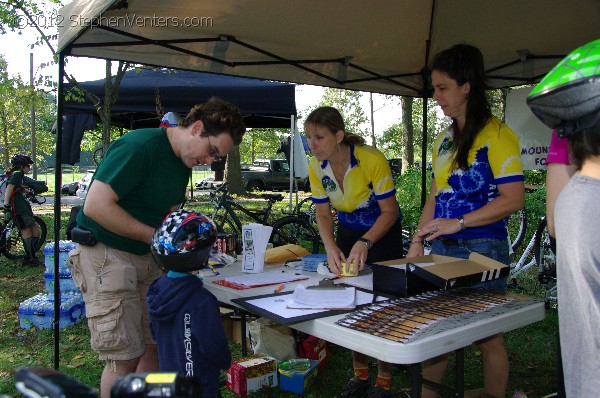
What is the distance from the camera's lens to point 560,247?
1074 mm

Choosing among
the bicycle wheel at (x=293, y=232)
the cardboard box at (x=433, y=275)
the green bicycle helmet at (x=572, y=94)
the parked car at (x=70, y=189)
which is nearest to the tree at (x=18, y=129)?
the parked car at (x=70, y=189)

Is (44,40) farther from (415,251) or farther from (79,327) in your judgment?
(415,251)

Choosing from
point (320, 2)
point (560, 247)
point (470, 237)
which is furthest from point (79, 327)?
point (560, 247)

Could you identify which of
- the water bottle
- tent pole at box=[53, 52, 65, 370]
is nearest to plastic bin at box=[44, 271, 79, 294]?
tent pole at box=[53, 52, 65, 370]

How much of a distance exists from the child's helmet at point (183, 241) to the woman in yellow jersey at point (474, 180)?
37.2 inches

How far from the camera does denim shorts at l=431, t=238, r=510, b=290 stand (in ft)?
6.92

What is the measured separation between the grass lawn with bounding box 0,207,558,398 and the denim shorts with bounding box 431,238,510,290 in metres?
1.32

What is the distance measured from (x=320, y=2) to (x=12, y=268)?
224 inches

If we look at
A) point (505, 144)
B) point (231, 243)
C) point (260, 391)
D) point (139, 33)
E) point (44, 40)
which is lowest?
point (260, 391)

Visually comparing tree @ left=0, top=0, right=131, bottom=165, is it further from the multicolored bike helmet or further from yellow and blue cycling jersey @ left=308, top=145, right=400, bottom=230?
yellow and blue cycling jersey @ left=308, top=145, right=400, bottom=230

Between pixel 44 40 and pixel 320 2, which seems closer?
pixel 320 2

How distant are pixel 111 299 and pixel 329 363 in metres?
1.93

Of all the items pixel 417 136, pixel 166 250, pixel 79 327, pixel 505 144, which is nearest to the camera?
pixel 166 250

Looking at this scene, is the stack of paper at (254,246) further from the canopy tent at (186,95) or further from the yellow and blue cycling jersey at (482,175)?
the canopy tent at (186,95)
